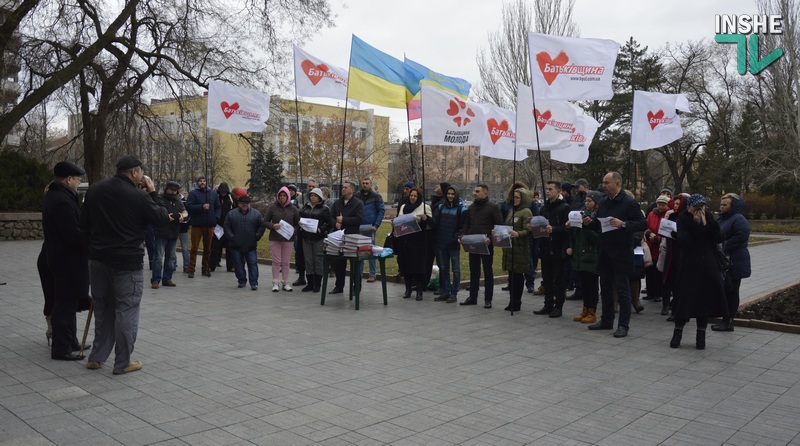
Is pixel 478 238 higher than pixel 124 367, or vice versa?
pixel 478 238

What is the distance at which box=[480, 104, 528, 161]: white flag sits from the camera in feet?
46.8

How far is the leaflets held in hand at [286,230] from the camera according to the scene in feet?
40.0

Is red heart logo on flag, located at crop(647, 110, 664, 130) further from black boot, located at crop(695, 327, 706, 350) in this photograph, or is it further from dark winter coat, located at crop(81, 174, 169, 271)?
dark winter coat, located at crop(81, 174, 169, 271)

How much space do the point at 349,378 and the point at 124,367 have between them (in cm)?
219

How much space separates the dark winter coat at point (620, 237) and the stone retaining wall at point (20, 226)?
70.3 ft

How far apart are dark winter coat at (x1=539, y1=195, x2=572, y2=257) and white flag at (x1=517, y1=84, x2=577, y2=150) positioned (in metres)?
1.30

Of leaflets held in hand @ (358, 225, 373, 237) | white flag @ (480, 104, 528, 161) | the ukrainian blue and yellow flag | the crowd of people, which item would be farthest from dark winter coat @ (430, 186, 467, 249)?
white flag @ (480, 104, 528, 161)

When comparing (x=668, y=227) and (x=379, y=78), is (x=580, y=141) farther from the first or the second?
(x=379, y=78)

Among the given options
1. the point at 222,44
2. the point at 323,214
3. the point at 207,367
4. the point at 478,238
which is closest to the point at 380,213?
the point at 323,214

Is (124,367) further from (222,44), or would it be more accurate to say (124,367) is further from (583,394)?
(222,44)

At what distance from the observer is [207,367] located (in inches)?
262

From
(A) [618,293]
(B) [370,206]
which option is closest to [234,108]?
(B) [370,206]

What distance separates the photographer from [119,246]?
6.20 m

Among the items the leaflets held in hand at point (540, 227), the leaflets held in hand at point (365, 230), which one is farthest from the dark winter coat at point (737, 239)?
the leaflets held in hand at point (365, 230)
